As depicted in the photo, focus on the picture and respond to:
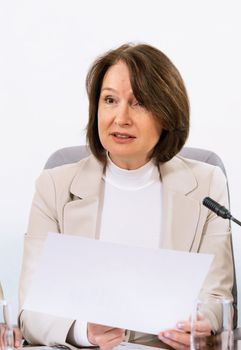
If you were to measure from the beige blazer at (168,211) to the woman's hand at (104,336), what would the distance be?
330 millimetres

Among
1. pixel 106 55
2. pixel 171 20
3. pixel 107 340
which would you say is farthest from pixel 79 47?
pixel 107 340

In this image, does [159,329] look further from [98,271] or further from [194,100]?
[194,100]

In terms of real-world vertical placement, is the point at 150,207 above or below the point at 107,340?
above

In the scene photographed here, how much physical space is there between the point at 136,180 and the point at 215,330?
0.77 m

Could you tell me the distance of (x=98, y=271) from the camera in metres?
1.47

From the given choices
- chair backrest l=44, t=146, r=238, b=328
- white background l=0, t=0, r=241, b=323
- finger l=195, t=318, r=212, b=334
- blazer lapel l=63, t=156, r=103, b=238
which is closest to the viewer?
finger l=195, t=318, r=212, b=334

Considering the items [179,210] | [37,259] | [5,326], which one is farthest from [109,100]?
[5,326]

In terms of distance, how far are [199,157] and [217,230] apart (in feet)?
0.88

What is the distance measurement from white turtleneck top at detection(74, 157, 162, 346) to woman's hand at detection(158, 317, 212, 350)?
0.50 metres

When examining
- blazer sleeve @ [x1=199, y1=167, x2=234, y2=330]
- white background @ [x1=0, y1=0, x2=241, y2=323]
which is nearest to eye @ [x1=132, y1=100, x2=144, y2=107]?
blazer sleeve @ [x1=199, y1=167, x2=234, y2=330]

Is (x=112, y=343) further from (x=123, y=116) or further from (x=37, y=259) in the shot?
(x=123, y=116)

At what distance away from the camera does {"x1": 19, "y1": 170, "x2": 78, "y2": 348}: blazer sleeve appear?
5.60 ft

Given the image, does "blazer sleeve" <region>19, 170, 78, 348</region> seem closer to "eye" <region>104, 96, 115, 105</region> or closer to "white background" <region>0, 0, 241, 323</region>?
"eye" <region>104, 96, 115, 105</region>

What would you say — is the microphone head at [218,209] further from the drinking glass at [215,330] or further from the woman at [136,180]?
the woman at [136,180]
